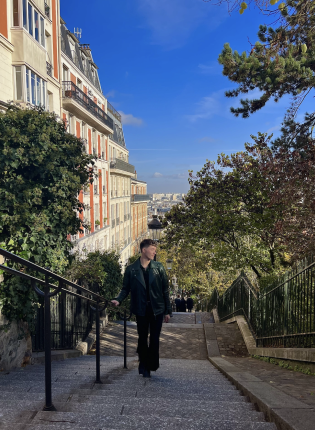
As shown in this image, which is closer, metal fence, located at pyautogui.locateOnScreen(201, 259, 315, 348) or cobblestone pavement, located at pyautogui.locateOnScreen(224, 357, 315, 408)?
cobblestone pavement, located at pyautogui.locateOnScreen(224, 357, 315, 408)

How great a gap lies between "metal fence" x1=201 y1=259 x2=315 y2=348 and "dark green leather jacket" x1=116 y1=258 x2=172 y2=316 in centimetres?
212

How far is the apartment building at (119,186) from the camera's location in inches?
1546

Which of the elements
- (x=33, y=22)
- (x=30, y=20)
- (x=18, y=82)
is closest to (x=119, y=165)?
(x=33, y=22)

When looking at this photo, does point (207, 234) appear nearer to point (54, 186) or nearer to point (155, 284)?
point (54, 186)

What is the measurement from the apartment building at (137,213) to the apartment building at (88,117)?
65.9 ft

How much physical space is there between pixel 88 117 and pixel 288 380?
23332 millimetres

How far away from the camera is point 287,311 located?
20.6 ft

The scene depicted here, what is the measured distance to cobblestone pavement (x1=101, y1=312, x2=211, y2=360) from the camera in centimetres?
894

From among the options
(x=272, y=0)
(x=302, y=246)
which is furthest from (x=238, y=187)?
(x=272, y=0)

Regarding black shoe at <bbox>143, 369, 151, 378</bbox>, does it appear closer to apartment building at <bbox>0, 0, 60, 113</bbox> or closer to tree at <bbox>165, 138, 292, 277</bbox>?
tree at <bbox>165, 138, 292, 277</bbox>

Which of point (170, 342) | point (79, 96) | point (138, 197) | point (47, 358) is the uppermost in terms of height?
point (79, 96)

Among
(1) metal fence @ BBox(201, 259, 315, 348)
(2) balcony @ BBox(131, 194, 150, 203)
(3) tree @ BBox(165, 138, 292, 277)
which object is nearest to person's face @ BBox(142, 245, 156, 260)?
(1) metal fence @ BBox(201, 259, 315, 348)

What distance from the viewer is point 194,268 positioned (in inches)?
1194

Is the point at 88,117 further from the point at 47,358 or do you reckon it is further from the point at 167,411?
the point at 167,411
